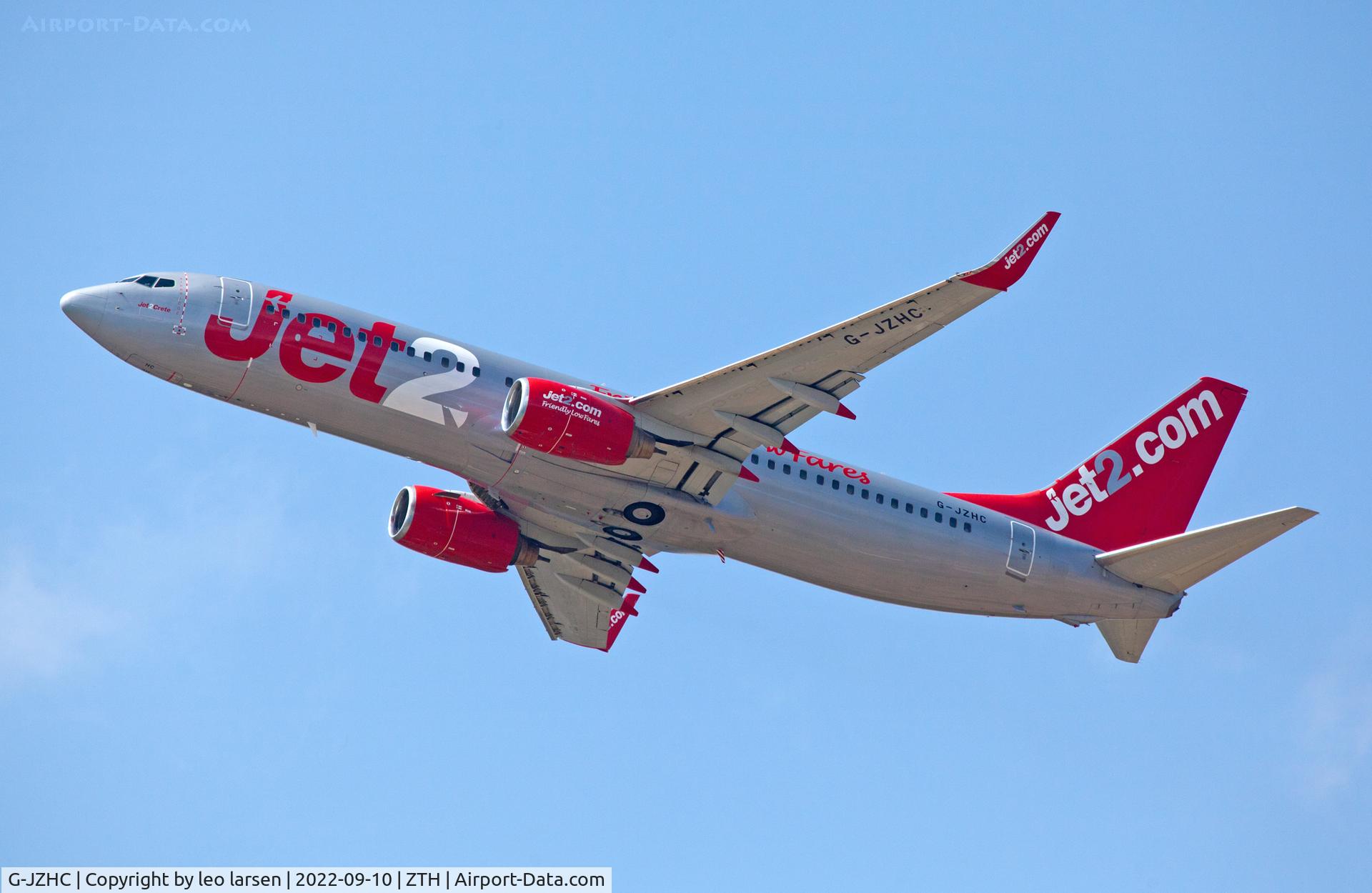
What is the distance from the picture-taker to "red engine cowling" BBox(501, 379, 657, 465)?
121ft

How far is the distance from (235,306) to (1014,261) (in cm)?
2007

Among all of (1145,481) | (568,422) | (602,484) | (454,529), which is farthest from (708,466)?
A: (1145,481)

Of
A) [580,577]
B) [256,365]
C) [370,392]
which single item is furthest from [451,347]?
[580,577]

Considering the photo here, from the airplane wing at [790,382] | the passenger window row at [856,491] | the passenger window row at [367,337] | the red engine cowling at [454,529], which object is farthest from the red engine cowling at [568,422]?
the red engine cowling at [454,529]

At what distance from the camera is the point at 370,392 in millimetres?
38188

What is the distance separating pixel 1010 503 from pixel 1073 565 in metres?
2.93

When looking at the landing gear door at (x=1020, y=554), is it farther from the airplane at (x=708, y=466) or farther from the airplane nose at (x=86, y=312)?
the airplane nose at (x=86, y=312)

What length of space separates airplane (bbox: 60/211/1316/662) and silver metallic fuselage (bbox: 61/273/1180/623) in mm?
59

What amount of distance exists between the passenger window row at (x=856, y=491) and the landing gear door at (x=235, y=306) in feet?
46.7

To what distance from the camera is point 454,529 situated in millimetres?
43781

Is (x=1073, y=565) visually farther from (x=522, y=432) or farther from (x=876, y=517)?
(x=522, y=432)

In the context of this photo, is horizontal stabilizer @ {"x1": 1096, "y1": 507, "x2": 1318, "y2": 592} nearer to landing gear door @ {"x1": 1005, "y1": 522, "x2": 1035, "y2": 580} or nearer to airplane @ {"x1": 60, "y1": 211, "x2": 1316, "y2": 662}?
airplane @ {"x1": 60, "y1": 211, "x2": 1316, "y2": 662}

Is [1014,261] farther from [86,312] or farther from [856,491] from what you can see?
[86,312]

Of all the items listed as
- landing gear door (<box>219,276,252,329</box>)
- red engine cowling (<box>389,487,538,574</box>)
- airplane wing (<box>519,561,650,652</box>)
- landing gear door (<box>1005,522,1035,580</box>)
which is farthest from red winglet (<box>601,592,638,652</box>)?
landing gear door (<box>219,276,252,329</box>)
